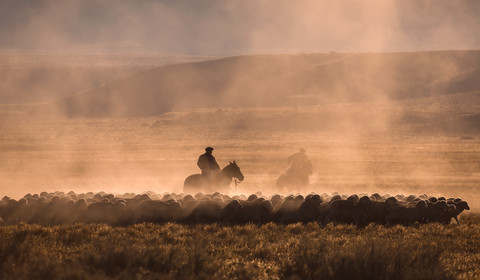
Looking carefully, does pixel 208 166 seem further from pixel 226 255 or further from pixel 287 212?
pixel 226 255

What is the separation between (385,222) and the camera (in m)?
12.3

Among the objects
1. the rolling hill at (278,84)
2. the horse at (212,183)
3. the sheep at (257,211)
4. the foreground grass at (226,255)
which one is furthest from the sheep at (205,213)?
the rolling hill at (278,84)

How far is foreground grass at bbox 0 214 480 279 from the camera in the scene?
655 centimetres

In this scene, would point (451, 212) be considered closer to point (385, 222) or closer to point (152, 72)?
point (385, 222)

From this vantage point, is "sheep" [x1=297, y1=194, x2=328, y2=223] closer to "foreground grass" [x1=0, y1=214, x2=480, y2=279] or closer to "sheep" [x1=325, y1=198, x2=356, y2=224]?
"sheep" [x1=325, y1=198, x2=356, y2=224]

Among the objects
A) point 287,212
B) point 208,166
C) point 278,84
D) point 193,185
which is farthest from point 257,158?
point 278,84

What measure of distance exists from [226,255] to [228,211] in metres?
3.72

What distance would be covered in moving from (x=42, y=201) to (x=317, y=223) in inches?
266

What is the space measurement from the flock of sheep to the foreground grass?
1.28 metres

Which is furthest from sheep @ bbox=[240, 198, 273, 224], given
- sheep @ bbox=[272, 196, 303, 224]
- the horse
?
the horse

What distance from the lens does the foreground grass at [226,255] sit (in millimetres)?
6555

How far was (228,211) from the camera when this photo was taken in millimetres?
11992

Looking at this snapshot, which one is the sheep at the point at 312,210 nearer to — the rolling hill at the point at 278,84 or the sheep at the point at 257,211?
the sheep at the point at 257,211

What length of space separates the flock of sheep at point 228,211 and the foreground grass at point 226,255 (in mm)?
1279
